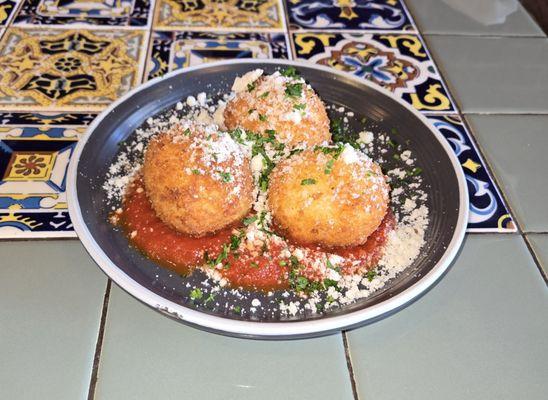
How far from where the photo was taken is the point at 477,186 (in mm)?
1065

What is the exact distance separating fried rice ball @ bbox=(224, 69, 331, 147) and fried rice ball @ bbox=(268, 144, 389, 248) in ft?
0.30

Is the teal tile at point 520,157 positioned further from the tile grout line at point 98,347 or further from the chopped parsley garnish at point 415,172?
the tile grout line at point 98,347

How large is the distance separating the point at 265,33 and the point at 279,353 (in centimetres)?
97

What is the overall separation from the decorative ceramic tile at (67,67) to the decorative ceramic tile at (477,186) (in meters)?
0.73

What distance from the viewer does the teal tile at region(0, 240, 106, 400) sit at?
2.35 feet

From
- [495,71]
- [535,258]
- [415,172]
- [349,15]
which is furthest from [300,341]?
[349,15]

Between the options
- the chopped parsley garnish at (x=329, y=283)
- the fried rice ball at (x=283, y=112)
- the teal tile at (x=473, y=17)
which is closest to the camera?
the chopped parsley garnish at (x=329, y=283)

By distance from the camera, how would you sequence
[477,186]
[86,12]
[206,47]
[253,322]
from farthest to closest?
1. [86,12]
2. [206,47]
3. [477,186]
4. [253,322]

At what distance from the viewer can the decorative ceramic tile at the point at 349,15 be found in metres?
1.55

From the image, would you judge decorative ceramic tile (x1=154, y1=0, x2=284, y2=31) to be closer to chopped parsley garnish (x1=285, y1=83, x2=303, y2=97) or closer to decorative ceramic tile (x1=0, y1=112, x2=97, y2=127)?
decorative ceramic tile (x1=0, y1=112, x2=97, y2=127)

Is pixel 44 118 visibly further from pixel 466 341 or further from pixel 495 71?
pixel 495 71

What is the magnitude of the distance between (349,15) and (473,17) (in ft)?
1.24

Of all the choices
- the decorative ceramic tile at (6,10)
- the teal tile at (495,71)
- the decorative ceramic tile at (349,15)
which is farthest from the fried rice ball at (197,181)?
the decorative ceramic tile at (6,10)

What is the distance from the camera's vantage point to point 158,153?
0.83 meters
